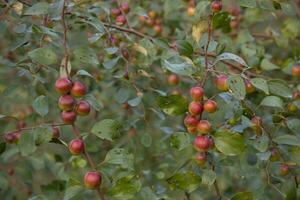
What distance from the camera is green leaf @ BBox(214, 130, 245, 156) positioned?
1103 millimetres

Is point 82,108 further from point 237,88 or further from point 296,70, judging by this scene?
point 296,70

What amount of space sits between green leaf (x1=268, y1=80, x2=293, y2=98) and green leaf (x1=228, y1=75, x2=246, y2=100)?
19cm

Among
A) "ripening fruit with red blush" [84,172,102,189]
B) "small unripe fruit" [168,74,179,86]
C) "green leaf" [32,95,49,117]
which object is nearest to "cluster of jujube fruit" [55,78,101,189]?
"ripening fruit with red blush" [84,172,102,189]

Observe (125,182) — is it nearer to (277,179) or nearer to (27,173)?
(277,179)

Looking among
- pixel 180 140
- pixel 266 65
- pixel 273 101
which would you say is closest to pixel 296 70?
pixel 266 65

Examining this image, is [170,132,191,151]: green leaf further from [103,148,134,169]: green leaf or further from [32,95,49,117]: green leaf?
[32,95,49,117]: green leaf

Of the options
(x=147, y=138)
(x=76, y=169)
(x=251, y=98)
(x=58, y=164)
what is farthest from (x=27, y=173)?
(x=251, y=98)

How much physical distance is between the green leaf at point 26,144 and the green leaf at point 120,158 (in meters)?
0.19

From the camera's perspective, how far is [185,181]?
3.84ft

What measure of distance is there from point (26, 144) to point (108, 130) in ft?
0.71

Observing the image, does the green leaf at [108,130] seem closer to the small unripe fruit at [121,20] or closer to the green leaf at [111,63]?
the green leaf at [111,63]

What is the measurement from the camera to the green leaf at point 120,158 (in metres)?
1.14

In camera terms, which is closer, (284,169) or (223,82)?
(223,82)

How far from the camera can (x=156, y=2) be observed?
2.06 meters
